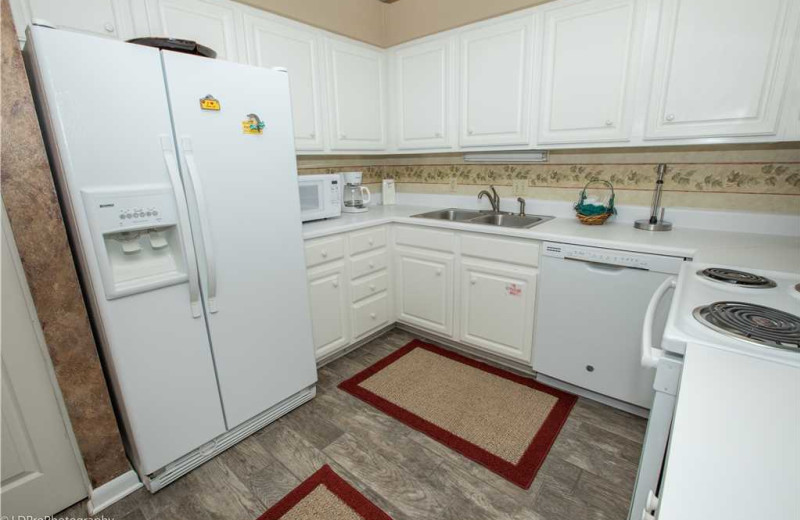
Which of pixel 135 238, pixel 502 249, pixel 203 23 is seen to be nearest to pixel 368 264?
pixel 502 249

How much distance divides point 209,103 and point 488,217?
1.90 m

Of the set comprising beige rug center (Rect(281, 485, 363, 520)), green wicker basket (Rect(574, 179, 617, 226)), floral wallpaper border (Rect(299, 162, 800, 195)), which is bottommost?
beige rug center (Rect(281, 485, 363, 520))

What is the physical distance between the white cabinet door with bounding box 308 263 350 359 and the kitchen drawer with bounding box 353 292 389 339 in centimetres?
9

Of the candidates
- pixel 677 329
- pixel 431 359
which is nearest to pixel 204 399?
pixel 431 359

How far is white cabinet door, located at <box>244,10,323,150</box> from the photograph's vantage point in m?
2.14

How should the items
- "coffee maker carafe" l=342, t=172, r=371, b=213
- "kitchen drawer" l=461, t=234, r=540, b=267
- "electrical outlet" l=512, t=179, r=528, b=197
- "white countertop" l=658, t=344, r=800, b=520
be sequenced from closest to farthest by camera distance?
"white countertop" l=658, t=344, r=800, b=520 < "kitchen drawer" l=461, t=234, r=540, b=267 < "electrical outlet" l=512, t=179, r=528, b=197 < "coffee maker carafe" l=342, t=172, r=371, b=213

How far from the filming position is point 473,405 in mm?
2080

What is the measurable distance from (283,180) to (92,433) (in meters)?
→ 1.32

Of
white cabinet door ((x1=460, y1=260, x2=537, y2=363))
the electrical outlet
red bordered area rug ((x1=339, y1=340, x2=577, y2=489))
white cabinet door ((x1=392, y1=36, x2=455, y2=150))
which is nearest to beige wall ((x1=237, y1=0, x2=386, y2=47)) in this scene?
white cabinet door ((x1=392, y1=36, x2=455, y2=150))

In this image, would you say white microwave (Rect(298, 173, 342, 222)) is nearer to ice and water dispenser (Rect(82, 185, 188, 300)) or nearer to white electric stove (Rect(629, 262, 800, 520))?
ice and water dispenser (Rect(82, 185, 188, 300))

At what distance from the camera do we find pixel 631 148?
2184 millimetres

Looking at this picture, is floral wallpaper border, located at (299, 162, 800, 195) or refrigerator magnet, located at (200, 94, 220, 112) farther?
floral wallpaper border, located at (299, 162, 800, 195)

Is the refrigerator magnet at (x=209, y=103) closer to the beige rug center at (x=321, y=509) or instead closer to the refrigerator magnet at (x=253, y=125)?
the refrigerator magnet at (x=253, y=125)

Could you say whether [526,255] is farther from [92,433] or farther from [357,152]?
[92,433]
